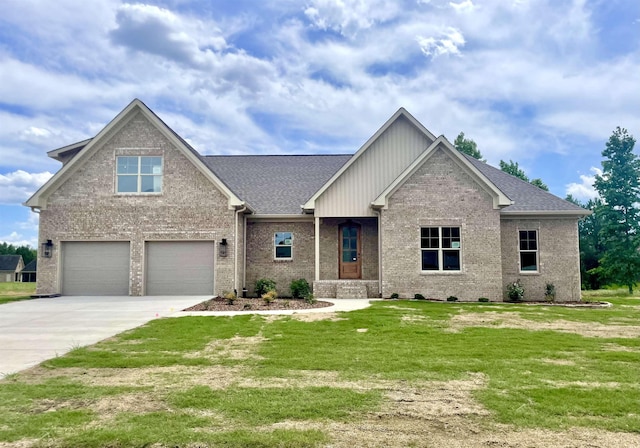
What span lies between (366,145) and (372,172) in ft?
3.79

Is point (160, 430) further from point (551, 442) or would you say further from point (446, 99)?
point (446, 99)

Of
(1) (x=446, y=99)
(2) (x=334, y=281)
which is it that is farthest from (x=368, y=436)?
(1) (x=446, y=99)

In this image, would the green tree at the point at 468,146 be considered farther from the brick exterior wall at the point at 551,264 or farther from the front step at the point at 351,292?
the front step at the point at 351,292

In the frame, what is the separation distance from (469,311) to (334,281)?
5.88m

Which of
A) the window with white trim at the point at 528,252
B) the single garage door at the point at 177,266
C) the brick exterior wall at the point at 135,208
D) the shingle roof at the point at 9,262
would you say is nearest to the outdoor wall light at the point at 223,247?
the brick exterior wall at the point at 135,208

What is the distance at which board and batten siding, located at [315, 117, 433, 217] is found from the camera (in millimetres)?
18375

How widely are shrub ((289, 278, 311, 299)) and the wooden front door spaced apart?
72.9 inches

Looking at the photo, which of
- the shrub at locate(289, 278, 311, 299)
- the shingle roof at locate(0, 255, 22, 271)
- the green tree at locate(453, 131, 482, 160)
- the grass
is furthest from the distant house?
the shrub at locate(289, 278, 311, 299)

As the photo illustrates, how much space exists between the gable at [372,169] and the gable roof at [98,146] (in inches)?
152

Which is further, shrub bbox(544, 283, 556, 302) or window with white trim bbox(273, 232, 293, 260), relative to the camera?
window with white trim bbox(273, 232, 293, 260)

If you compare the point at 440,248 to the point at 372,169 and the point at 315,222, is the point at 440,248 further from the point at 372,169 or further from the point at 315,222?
the point at 315,222

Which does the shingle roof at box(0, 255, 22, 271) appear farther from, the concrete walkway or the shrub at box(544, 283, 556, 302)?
the shrub at box(544, 283, 556, 302)

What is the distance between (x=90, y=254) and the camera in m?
18.1

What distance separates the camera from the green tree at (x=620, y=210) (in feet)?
80.3
